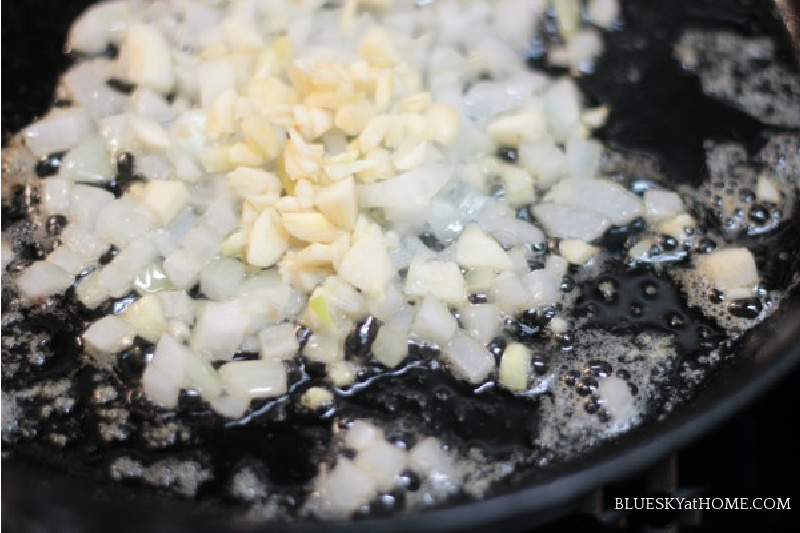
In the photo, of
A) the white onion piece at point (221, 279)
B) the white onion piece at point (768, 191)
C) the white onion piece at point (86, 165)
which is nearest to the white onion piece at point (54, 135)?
the white onion piece at point (86, 165)

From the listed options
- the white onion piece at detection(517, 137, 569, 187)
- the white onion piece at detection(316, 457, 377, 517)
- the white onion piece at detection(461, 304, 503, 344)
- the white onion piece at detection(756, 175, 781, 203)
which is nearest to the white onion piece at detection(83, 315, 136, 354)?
the white onion piece at detection(316, 457, 377, 517)

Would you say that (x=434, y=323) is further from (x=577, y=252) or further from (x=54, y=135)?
(x=54, y=135)

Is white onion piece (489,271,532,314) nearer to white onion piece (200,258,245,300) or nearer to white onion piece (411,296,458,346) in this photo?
white onion piece (411,296,458,346)

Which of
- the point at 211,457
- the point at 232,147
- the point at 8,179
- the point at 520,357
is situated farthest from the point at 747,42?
the point at 8,179

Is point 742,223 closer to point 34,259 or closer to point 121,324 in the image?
point 121,324

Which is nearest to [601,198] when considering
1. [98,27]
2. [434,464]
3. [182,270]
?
[434,464]
